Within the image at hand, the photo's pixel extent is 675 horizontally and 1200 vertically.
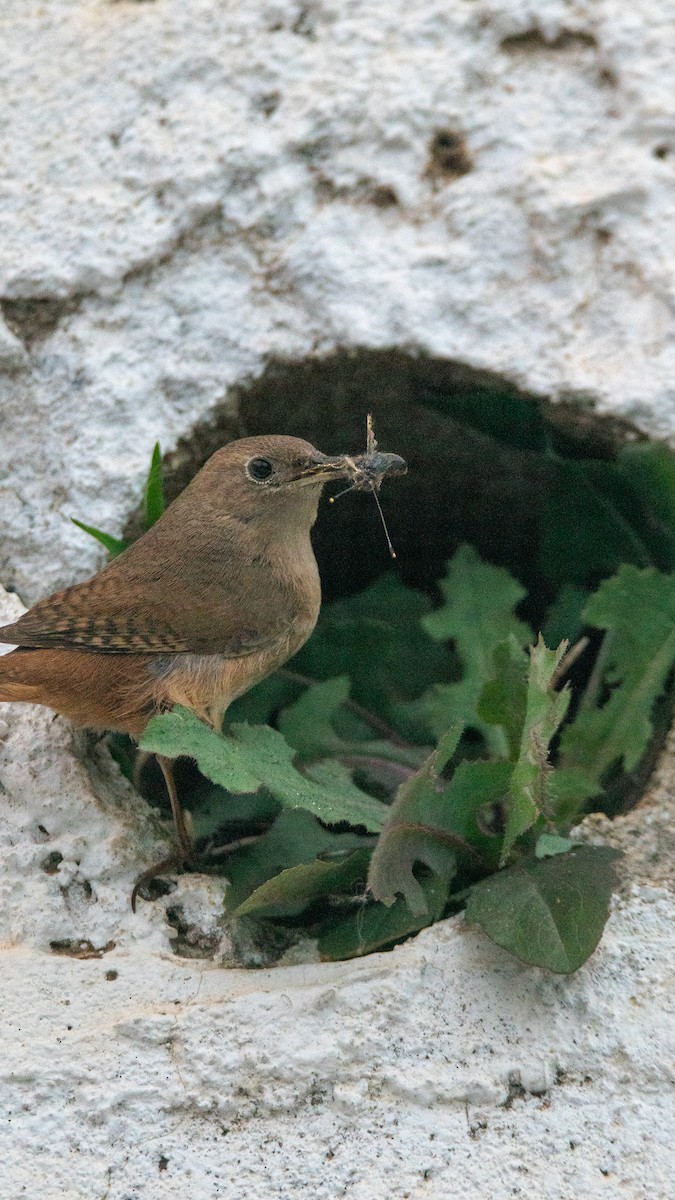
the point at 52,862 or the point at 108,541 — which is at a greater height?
the point at 108,541

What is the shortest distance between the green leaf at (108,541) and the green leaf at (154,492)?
0.35 feet

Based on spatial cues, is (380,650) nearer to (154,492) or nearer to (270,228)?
(154,492)

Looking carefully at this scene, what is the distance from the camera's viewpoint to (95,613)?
3.01 meters

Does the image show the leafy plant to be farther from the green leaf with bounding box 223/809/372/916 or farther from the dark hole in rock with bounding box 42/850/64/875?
the dark hole in rock with bounding box 42/850/64/875

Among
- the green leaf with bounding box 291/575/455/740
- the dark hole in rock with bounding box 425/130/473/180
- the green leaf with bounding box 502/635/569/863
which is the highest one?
the dark hole in rock with bounding box 425/130/473/180

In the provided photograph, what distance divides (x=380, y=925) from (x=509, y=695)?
649 millimetres

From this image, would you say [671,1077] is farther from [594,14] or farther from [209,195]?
[594,14]

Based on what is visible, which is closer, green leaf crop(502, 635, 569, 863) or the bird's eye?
green leaf crop(502, 635, 569, 863)

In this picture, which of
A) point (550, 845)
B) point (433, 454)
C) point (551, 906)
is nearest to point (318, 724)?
point (550, 845)

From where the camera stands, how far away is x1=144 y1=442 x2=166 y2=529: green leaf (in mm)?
3195

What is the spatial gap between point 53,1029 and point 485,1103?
2.95 feet

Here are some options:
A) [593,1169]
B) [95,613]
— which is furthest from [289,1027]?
[95,613]

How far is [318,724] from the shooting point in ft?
11.3

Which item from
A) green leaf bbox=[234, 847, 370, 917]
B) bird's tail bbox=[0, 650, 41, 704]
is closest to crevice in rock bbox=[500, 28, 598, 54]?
bird's tail bbox=[0, 650, 41, 704]
